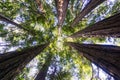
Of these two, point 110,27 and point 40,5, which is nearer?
point 110,27

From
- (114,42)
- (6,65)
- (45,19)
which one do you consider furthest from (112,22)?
(45,19)

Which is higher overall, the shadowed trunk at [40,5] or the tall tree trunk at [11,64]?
the shadowed trunk at [40,5]

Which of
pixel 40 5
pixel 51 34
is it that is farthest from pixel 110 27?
pixel 51 34

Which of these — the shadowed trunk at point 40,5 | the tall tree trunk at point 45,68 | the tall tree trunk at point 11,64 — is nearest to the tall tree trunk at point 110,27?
the tall tree trunk at point 11,64

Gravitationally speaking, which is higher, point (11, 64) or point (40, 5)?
point (40, 5)

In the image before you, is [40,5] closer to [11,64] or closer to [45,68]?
[45,68]

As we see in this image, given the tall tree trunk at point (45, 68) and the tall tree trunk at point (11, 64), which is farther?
the tall tree trunk at point (45, 68)

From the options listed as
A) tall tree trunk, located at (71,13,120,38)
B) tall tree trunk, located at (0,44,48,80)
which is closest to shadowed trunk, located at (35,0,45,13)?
tall tree trunk, located at (0,44,48,80)

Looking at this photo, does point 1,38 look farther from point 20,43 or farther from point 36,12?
point 36,12

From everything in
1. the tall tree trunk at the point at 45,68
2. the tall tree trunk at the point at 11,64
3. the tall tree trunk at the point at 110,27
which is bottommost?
the tall tree trunk at the point at 45,68

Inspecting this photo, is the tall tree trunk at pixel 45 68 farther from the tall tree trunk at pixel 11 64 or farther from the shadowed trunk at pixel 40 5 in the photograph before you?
the shadowed trunk at pixel 40 5

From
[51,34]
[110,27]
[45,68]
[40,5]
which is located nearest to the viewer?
[110,27]

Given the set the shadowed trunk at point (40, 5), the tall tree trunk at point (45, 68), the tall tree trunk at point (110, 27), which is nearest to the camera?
the tall tree trunk at point (110, 27)

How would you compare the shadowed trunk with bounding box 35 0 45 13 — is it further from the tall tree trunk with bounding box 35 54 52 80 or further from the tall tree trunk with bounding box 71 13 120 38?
the tall tree trunk with bounding box 71 13 120 38
